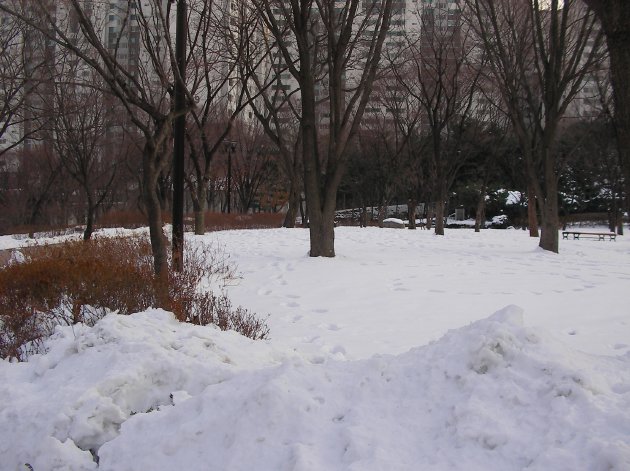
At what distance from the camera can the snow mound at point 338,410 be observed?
7.91 feet

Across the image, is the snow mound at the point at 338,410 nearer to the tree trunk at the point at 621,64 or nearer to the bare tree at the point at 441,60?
the tree trunk at the point at 621,64

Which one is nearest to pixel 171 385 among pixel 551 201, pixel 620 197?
pixel 551 201

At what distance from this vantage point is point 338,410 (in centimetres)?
283

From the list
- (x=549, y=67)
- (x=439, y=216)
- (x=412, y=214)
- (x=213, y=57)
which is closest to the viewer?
(x=549, y=67)

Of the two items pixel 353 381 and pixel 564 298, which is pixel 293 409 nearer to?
pixel 353 381

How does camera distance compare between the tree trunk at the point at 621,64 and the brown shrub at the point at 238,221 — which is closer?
the tree trunk at the point at 621,64

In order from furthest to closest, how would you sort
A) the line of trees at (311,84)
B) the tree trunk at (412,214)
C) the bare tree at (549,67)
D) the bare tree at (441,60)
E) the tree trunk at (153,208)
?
the tree trunk at (412,214)
the bare tree at (441,60)
the bare tree at (549,67)
the line of trees at (311,84)
the tree trunk at (153,208)

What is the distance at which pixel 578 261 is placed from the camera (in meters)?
11.1

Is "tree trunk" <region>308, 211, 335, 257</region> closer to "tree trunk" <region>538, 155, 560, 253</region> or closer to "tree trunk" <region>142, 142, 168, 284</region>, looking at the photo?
"tree trunk" <region>142, 142, 168, 284</region>

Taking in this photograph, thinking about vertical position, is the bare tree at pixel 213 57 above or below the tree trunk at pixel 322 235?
above

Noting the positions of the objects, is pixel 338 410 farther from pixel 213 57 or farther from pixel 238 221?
pixel 238 221

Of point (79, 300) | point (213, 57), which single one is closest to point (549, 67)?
point (213, 57)

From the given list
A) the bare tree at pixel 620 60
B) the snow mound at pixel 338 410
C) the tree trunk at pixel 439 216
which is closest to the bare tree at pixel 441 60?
the tree trunk at pixel 439 216

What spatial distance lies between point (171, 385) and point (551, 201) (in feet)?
38.6
